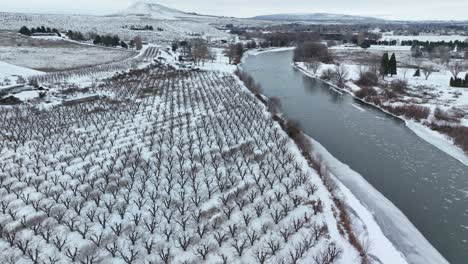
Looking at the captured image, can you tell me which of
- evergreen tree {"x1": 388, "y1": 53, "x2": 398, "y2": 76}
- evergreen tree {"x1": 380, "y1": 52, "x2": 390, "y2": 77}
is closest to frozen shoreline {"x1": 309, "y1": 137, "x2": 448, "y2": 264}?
evergreen tree {"x1": 380, "y1": 52, "x2": 390, "y2": 77}

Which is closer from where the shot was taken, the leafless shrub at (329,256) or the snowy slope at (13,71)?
the leafless shrub at (329,256)

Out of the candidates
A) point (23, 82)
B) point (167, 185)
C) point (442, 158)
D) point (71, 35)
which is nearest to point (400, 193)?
point (442, 158)

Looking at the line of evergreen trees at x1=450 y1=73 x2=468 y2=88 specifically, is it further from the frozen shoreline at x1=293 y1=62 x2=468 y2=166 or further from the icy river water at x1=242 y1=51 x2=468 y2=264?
the frozen shoreline at x1=293 y1=62 x2=468 y2=166

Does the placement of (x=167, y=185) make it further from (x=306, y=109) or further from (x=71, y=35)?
(x=71, y=35)

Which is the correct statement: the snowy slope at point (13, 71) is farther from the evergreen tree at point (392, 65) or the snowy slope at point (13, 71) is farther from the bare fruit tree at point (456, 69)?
the bare fruit tree at point (456, 69)

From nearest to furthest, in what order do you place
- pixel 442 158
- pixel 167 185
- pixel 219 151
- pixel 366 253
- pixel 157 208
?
pixel 366 253, pixel 157 208, pixel 167 185, pixel 219 151, pixel 442 158

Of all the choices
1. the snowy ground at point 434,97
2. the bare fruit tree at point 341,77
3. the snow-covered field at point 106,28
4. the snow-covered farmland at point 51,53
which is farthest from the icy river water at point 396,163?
the snow-covered field at point 106,28
